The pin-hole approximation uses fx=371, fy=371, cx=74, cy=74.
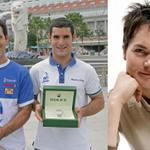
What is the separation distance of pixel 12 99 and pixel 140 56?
1.27 meters

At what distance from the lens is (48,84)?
90.0 inches

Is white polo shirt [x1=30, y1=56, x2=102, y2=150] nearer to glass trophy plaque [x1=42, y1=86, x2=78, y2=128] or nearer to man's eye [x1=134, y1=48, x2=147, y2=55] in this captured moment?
glass trophy plaque [x1=42, y1=86, x2=78, y2=128]

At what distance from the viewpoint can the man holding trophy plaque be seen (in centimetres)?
212

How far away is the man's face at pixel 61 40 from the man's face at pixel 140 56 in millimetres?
1274

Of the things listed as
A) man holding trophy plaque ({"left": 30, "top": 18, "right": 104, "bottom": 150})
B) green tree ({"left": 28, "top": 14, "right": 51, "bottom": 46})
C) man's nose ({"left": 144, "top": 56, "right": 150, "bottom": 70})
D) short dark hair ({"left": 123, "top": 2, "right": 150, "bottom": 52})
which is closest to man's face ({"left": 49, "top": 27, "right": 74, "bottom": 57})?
man holding trophy plaque ({"left": 30, "top": 18, "right": 104, "bottom": 150})

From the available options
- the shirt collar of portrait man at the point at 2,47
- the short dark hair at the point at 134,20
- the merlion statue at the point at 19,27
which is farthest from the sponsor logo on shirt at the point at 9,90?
the merlion statue at the point at 19,27

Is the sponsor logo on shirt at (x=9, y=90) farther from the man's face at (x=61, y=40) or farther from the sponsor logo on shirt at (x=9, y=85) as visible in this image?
the man's face at (x=61, y=40)

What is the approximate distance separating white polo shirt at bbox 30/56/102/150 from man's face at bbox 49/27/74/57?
79 millimetres

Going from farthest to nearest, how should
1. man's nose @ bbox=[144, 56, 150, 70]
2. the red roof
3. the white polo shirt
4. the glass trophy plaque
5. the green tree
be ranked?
1. the red roof
2. the green tree
3. the white polo shirt
4. the glass trophy plaque
5. man's nose @ bbox=[144, 56, 150, 70]

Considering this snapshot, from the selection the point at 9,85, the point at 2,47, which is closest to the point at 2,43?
the point at 2,47

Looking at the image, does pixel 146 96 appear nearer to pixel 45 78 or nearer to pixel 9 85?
pixel 9 85

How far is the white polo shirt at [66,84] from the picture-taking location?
2240 mm

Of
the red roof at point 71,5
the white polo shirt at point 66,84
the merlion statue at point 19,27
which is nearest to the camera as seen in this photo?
the white polo shirt at point 66,84

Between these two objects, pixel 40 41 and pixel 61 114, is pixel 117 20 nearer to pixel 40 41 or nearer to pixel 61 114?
pixel 61 114
